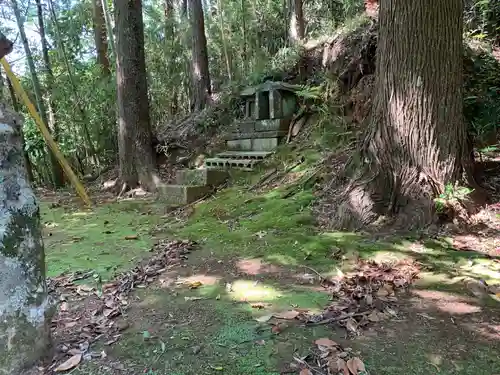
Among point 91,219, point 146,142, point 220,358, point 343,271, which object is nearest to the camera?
A: point 220,358

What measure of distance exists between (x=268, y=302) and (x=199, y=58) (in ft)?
30.3

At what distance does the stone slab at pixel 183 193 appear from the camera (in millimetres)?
6227

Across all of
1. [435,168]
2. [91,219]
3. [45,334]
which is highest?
[435,168]

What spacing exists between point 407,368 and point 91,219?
213 inches

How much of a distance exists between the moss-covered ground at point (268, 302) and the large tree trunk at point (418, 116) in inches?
16.7

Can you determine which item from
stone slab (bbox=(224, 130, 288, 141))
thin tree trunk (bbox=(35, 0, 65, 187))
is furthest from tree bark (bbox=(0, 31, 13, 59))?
thin tree trunk (bbox=(35, 0, 65, 187))

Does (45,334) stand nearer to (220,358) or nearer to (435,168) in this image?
(220,358)

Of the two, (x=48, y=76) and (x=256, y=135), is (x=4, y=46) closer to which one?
(x=256, y=135)

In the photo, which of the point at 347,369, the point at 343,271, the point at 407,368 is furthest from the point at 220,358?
the point at 343,271

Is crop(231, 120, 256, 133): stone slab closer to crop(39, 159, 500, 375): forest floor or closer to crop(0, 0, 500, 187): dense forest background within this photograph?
crop(0, 0, 500, 187): dense forest background

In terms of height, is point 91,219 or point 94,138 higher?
point 94,138

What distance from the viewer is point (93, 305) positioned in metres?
2.64

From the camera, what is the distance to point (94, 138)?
11344mm

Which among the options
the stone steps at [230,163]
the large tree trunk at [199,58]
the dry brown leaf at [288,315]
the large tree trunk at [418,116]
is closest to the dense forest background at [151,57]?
the large tree trunk at [199,58]
